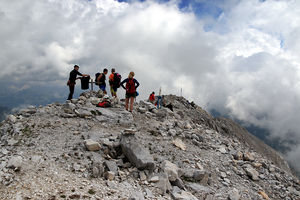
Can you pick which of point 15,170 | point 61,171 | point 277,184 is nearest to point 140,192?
point 61,171

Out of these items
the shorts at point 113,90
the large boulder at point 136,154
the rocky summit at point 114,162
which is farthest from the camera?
the shorts at point 113,90

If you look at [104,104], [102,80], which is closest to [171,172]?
[104,104]

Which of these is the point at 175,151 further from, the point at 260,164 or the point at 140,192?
the point at 260,164

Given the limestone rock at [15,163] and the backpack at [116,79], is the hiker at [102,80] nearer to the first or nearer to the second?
the backpack at [116,79]

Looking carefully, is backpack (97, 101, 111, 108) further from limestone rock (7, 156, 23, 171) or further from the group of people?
limestone rock (7, 156, 23, 171)

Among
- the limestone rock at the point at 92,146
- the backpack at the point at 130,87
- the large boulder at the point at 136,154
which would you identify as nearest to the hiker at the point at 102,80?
the backpack at the point at 130,87

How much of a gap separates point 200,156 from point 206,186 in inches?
97.0

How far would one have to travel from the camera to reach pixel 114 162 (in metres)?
7.03

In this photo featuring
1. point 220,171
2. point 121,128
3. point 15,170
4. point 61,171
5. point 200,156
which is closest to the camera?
point 15,170

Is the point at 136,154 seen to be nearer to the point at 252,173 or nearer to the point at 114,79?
the point at 252,173

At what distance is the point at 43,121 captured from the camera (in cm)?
984

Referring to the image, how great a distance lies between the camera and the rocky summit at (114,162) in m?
5.58

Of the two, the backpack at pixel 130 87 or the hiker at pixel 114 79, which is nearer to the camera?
the backpack at pixel 130 87

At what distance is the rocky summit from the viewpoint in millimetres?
5582
